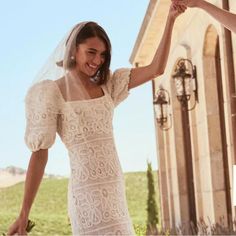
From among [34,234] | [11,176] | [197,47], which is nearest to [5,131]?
[11,176]

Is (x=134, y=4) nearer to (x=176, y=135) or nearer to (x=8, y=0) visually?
(x=8, y=0)

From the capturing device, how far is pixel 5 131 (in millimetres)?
30828

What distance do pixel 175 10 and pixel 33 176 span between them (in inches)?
34.8

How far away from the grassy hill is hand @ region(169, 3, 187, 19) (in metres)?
18.9

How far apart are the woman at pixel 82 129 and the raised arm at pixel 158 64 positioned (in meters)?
0.16

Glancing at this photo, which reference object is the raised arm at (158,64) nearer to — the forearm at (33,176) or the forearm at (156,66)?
the forearm at (156,66)

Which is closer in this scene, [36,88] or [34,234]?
[36,88]

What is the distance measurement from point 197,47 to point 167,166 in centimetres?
437

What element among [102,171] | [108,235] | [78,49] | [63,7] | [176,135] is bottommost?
[108,235]

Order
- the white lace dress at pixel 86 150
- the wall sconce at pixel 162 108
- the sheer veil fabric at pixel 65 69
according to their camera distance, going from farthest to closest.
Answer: the wall sconce at pixel 162 108, the sheer veil fabric at pixel 65 69, the white lace dress at pixel 86 150

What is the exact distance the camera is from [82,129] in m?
2.55

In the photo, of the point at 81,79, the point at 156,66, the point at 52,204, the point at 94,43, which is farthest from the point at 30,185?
the point at 52,204

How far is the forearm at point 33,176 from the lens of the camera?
2449mm

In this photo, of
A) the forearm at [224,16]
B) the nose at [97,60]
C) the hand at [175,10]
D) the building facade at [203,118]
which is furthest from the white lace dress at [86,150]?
the building facade at [203,118]
